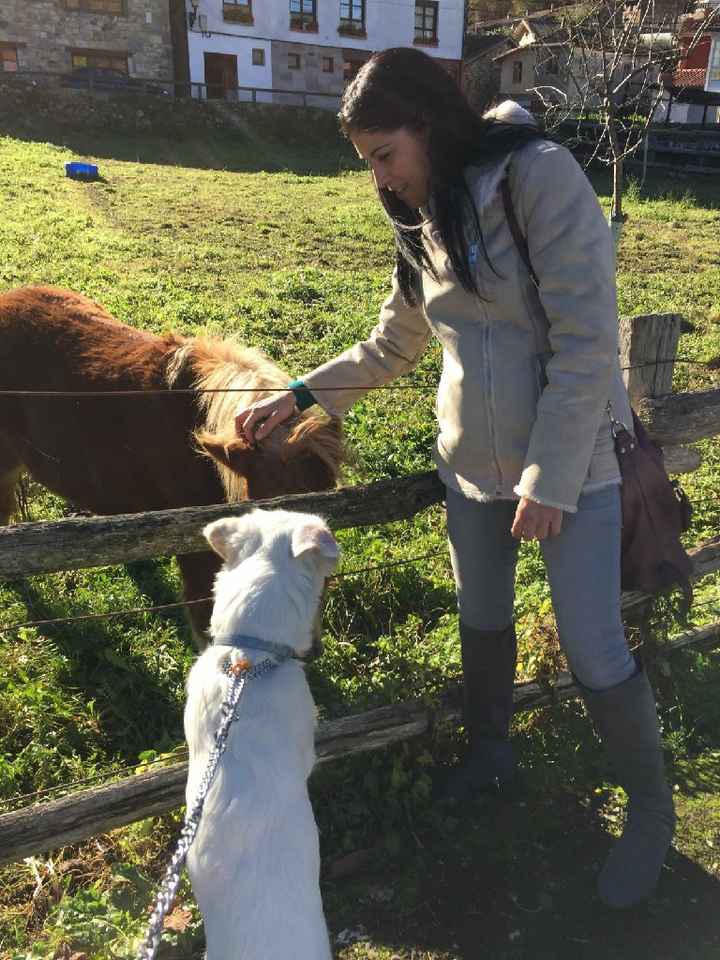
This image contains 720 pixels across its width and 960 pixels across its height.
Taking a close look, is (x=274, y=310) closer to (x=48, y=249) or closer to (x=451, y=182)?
(x=48, y=249)

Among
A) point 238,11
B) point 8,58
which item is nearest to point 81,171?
point 8,58

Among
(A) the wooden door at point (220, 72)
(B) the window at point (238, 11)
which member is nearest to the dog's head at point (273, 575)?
(A) the wooden door at point (220, 72)

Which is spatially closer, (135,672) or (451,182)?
(451,182)

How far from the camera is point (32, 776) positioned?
3.63 meters

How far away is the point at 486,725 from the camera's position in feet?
10.9

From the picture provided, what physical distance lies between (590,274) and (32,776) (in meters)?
3.31

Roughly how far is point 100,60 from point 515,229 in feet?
144

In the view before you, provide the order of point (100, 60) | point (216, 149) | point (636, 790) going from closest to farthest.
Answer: point (636, 790)
point (216, 149)
point (100, 60)

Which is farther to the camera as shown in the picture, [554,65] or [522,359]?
[554,65]

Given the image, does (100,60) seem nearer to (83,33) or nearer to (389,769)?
(83,33)

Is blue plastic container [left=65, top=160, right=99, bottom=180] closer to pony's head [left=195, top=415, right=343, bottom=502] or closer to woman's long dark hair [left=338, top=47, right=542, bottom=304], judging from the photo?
pony's head [left=195, top=415, right=343, bottom=502]

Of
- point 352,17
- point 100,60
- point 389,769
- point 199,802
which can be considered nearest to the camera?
point 199,802

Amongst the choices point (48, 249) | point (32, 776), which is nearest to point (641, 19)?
point (48, 249)

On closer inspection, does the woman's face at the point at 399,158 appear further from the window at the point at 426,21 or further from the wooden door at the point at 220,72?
the window at the point at 426,21
